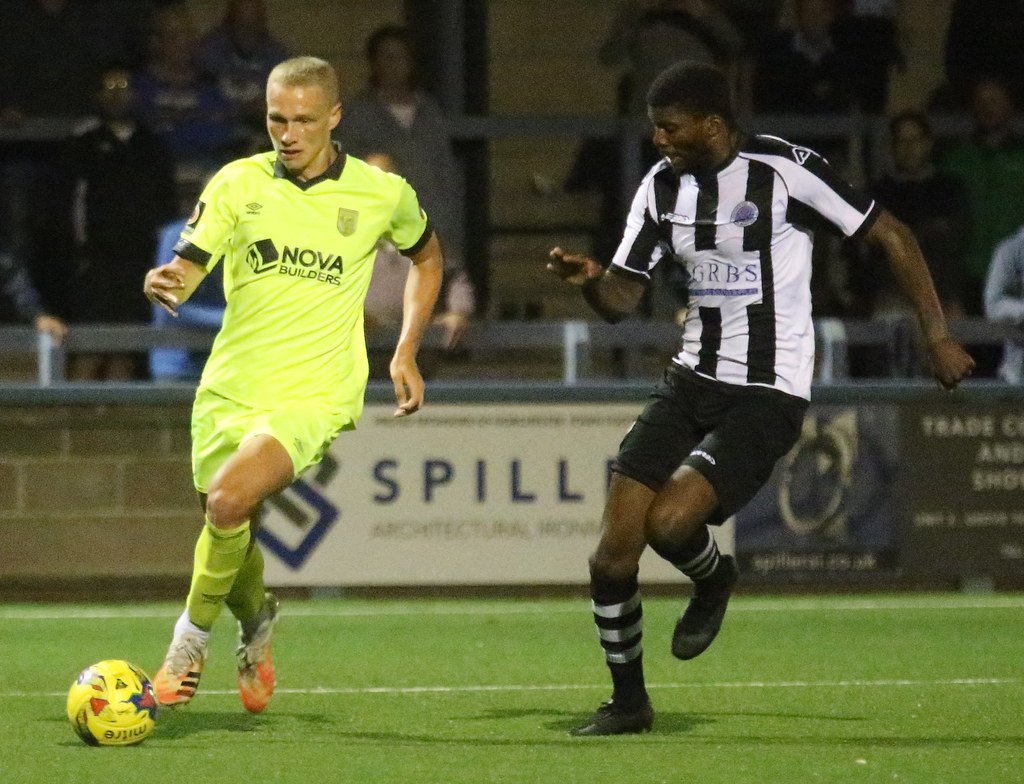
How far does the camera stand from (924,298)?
628 centimetres

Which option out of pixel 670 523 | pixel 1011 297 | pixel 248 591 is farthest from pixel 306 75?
pixel 1011 297

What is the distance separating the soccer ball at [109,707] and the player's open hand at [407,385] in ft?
3.92

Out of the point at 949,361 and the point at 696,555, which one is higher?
the point at 949,361

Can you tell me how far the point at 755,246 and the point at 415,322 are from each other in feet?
3.75

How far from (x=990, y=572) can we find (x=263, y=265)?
546 cm

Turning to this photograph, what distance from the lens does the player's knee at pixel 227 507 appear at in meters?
5.99

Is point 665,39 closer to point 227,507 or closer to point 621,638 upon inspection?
point 621,638

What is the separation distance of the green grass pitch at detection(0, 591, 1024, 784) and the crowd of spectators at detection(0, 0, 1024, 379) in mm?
1798

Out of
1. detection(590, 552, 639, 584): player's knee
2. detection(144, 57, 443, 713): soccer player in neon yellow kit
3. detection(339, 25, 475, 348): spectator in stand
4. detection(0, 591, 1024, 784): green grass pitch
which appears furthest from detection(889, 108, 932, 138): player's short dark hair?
detection(590, 552, 639, 584): player's knee

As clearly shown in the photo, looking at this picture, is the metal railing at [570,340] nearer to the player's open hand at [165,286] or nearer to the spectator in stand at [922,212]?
the spectator in stand at [922,212]

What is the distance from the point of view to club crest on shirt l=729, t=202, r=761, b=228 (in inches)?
251

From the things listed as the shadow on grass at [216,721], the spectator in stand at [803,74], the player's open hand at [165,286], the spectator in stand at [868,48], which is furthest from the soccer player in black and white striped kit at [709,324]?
the spectator in stand at [868,48]

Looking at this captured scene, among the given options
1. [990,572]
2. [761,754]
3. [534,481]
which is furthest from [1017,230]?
[761,754]

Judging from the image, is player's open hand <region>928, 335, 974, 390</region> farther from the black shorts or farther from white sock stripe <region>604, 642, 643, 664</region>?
white sock stripe <region>604, 642, 643, 664</region>
